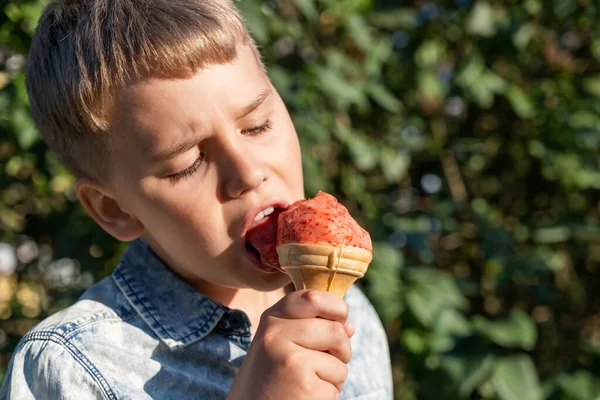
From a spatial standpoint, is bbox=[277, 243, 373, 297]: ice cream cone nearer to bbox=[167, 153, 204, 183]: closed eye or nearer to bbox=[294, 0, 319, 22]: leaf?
bbox=[167, 153, 204, 183]: closed eye

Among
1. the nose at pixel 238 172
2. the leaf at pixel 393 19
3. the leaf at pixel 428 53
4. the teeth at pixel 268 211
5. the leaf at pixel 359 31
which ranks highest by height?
the nose at pixel 238 172

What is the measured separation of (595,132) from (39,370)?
1582mm

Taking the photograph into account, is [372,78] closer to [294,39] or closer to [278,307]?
[294,39]

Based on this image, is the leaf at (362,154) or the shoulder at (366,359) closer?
the shoulder at (366,359)

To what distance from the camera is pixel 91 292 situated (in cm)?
121

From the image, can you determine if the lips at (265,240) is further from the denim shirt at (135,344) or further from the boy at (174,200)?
the denim shirt at (135,344)

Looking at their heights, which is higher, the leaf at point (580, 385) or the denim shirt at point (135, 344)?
the denim shirt at point (135, 344)

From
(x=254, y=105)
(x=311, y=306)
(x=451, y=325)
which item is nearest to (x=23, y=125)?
(x=254, y=105)

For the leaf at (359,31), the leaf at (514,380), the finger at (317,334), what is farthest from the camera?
the leaf at (359,31)

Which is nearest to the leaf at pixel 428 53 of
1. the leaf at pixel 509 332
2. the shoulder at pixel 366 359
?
the leaf at pixel 509 332

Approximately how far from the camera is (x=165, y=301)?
120 centimetres

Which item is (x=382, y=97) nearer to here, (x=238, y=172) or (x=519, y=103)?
(x=519, y=103)

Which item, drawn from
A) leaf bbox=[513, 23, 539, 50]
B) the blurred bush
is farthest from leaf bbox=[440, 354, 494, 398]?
leaf bbox=[513, 23, 539, 50]

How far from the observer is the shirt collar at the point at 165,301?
3.78 feet
